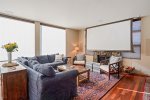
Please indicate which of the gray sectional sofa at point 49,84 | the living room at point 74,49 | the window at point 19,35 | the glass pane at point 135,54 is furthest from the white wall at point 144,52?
the window at point 19,35

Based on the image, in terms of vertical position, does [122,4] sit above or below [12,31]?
above

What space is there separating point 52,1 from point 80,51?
4.78 meters

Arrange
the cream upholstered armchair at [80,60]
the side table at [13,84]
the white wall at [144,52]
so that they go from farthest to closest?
1. the cream upholstered armchair at [80,60]
2. the white wall at [144,52]
3. the side table at [13,84]

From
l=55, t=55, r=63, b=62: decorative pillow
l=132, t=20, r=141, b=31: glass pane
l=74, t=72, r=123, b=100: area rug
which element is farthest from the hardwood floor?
l=55, t=55, r=63, b=62: decorative pillow

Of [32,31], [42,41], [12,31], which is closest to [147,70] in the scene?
[42,41]

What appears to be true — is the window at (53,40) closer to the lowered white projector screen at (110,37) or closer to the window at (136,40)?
the lowered white projector screen at (110,37)

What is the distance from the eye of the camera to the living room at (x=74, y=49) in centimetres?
238

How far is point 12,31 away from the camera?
4484 mm

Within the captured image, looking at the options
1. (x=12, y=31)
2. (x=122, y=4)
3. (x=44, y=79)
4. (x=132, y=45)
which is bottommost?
(x=44, y=79)

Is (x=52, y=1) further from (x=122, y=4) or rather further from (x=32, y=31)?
(x=32, y=31)

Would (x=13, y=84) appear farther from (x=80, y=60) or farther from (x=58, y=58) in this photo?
(x=80, y=60)

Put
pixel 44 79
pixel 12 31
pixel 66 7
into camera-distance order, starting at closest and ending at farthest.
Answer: pixel 44 79, pixel 66 7, pixel 12 31

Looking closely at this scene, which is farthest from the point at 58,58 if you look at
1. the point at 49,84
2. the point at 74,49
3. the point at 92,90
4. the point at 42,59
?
the point at 49,84

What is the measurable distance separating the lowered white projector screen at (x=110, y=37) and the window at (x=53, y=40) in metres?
1.61
